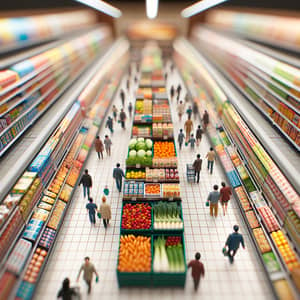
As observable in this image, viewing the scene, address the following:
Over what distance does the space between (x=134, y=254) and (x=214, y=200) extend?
115 inches

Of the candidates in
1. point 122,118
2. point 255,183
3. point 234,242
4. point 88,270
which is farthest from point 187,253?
point 122,118

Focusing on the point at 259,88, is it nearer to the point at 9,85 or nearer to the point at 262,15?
the point at 262,15

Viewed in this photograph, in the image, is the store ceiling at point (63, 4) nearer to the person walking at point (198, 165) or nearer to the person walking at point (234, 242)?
the person walking at point (198, 165)

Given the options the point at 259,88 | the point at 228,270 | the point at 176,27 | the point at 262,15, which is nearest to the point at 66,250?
the point at 228,270

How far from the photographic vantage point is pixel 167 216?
264 inches

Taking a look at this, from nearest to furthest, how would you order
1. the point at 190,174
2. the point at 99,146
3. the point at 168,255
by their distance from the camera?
the point at 168,255
the point at 190,174
the point at 99,146

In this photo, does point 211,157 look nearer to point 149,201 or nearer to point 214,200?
point 214,200

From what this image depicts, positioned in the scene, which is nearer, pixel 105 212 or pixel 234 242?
pixel 234 242

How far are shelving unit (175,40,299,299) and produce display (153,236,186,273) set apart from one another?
2.15m

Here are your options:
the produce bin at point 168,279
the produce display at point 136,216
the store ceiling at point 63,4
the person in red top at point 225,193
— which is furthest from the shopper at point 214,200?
the store ceiling at point 63,4

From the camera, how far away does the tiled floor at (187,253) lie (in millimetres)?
5633

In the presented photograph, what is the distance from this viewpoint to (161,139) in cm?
969

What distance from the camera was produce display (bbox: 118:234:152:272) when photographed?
5520 millimetres

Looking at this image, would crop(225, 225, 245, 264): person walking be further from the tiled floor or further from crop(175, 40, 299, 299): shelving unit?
crop(175, 40, 299, 299): shelving unit
